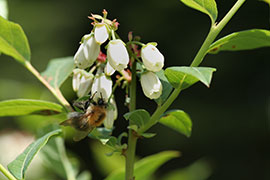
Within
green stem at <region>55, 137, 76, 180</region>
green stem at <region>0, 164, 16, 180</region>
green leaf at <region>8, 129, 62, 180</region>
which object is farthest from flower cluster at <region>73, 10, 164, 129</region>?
green stem at <region>55, 137, 76, 180</region>

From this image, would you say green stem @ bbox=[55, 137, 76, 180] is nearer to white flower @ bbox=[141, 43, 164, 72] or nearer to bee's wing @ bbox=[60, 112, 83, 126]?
bee's wing @ bbox=[60, 112, 83, 126]

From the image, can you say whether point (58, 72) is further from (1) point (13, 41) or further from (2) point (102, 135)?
(2) point (102, 135)

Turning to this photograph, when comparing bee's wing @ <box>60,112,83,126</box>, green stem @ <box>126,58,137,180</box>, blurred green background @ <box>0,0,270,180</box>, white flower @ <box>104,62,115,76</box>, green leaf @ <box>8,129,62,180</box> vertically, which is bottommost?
blurred green background @ <box>0,0,270,180</box>

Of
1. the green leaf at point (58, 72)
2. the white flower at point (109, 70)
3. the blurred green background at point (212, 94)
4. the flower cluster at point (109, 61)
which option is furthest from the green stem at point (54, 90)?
the blurred green background at point (212, 94)

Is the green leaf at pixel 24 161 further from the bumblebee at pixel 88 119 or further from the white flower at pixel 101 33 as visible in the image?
the white flower at pixel 101 33

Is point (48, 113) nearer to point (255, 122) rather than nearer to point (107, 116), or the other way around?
point (107, 116)

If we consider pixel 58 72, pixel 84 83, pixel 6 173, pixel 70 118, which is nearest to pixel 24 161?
pixel 6 173

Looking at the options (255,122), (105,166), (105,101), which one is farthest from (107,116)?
(255,122)
